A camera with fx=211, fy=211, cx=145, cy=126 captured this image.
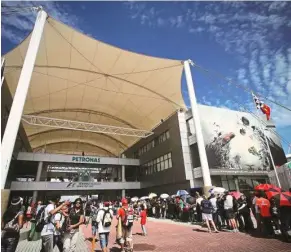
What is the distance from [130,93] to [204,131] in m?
9.91

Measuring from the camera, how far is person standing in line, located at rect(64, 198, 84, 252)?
5.35 meters

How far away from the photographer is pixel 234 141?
25781 millimetres

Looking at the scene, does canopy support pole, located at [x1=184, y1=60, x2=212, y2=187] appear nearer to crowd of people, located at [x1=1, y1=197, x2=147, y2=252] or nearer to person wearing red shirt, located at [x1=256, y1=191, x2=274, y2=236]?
person wearing red shirt, located at [x1=256, y1=191, x2=274, y2=236]

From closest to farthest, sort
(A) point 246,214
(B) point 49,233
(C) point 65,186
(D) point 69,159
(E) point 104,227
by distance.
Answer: (B) point 49,233
(E) point 104,227
(A) point 246,214
(C) point 65,186
(D) point 69,159

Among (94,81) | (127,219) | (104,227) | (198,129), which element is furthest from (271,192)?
(94,81)

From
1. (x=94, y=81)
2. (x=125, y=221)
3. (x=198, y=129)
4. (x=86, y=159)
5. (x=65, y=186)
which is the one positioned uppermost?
(x=94, y=81)

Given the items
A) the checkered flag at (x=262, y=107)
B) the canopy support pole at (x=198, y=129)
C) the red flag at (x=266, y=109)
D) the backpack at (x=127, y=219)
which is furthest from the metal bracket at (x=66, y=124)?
the backpack at (x=127, y=219)

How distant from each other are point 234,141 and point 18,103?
902 inches

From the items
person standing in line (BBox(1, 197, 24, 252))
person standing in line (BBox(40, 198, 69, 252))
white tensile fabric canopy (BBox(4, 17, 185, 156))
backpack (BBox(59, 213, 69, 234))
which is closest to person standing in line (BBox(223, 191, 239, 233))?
backpack (BBox(59, 213, 69, 234))

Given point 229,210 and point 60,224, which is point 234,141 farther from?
point 60,224

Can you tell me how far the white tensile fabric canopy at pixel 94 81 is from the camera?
18.4 m

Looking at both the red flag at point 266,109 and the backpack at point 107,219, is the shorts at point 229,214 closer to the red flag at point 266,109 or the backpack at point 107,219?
the backpack at point 107,219

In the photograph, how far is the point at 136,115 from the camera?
30766 mm

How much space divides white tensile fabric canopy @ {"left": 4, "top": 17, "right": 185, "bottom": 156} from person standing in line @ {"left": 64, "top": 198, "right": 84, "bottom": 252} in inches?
598
